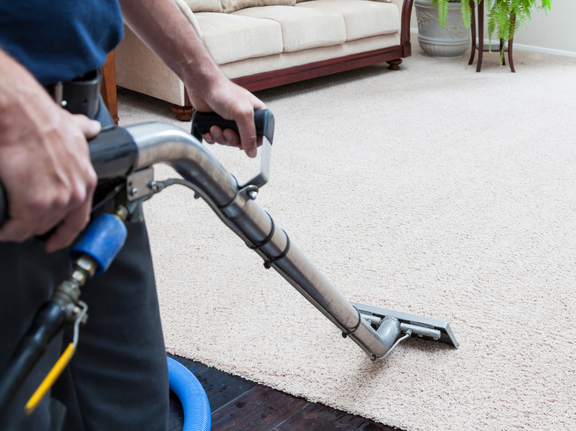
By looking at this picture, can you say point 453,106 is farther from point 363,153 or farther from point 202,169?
point 202,169

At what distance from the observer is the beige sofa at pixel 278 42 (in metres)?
2.98

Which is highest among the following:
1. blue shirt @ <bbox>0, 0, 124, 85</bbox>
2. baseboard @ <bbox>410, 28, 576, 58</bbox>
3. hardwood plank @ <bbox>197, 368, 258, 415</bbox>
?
blue shirt @ <bbox>0, 0, 124, 85</bbox>

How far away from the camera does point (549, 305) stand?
149cm

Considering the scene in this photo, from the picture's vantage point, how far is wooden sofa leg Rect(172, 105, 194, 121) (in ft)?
9.68

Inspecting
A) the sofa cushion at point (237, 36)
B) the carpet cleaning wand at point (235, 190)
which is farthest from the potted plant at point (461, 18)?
the carpet cleaning wand at point (235, 190)

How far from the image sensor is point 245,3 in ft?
11.5

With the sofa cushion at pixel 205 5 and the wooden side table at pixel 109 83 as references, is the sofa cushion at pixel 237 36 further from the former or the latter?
the wooden side table at pixel 109 83

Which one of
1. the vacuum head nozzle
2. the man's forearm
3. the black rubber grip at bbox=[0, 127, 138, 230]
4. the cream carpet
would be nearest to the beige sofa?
the cream carpet

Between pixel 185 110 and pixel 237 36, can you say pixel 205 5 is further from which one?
pixel 185 110

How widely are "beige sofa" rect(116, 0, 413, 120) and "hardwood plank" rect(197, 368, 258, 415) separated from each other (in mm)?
1915

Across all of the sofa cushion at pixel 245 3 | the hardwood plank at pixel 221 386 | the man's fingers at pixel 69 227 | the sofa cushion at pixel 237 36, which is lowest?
the hardwood plank at pixel 221 386

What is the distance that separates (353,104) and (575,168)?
1300 mm

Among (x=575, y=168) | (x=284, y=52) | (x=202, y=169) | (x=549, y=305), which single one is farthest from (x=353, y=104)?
(x=202, y=169)

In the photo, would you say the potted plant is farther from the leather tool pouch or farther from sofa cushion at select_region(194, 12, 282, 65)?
the leather tool pouch
